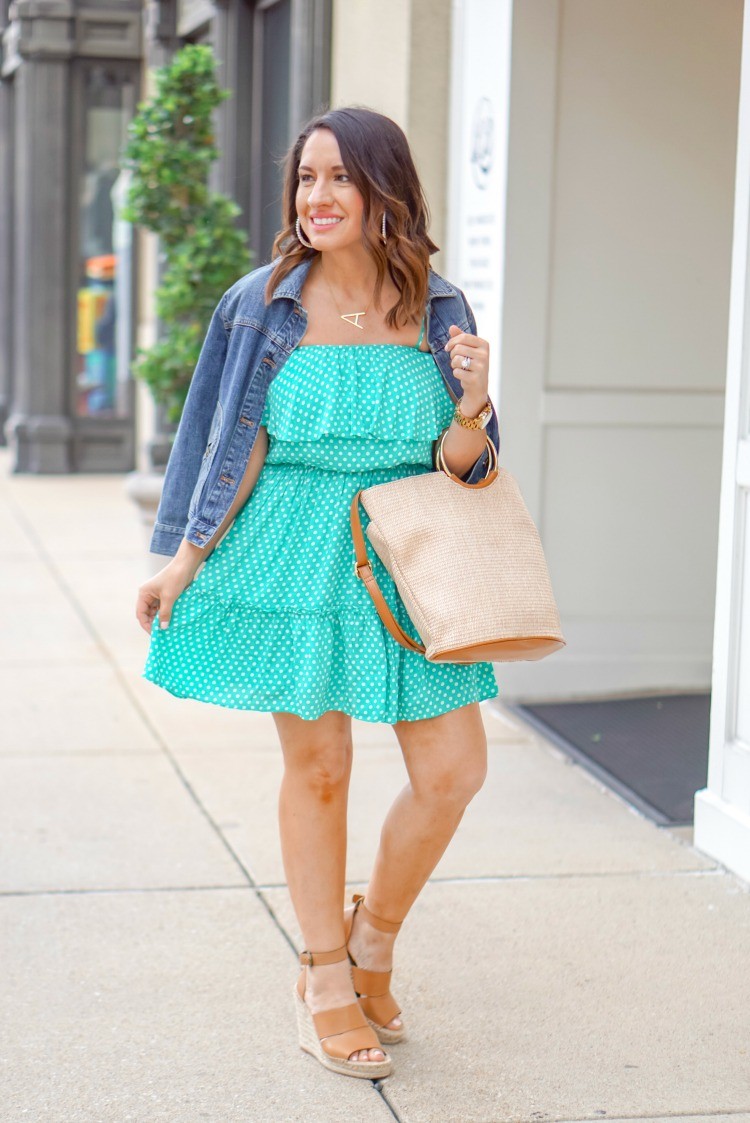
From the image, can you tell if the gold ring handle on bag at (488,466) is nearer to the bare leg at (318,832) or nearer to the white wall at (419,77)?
the bare leg at (318,832)

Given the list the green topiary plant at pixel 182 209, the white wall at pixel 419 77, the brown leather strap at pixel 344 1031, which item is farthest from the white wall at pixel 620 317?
the brown leather strap at pixel 344 1031

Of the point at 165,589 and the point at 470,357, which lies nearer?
the point at 470,357

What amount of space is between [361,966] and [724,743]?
1.48 m

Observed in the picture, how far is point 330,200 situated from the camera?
2.92m

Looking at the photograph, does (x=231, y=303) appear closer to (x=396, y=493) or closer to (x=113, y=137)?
(x=396, y=493)

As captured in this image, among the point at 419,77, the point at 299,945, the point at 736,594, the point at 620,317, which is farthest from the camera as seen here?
the point at 419,77

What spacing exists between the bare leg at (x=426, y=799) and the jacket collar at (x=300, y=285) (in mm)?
830

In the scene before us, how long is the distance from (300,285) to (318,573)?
57 centimetres

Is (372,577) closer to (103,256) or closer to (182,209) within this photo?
(182,209)

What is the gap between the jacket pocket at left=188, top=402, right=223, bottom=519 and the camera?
9.87 ft

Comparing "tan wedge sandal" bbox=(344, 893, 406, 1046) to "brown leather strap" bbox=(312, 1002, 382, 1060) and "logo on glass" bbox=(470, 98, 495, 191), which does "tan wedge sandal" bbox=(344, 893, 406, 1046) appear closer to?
"brown leather strap" bbox=(312, 1002, 382, 1060)

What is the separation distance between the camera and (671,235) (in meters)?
5.86

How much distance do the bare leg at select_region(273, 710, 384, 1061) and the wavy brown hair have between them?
0.83 metres

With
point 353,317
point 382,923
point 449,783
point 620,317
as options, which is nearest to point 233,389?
point 353,317
